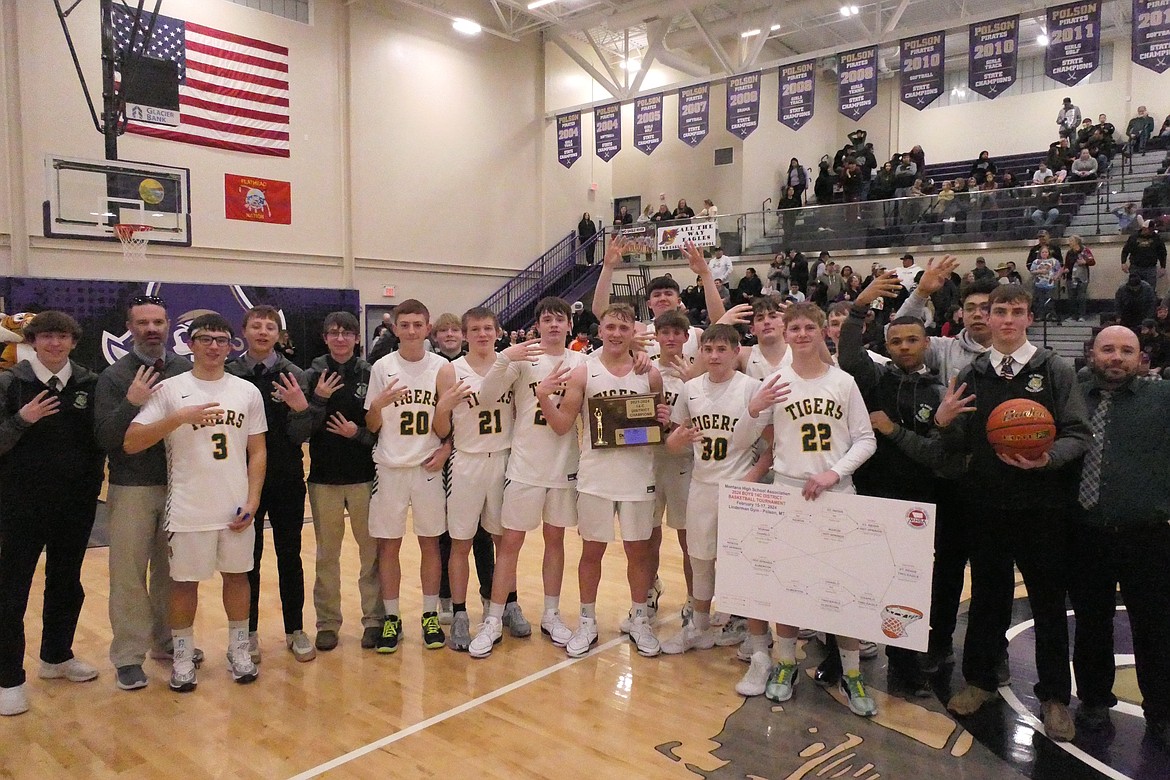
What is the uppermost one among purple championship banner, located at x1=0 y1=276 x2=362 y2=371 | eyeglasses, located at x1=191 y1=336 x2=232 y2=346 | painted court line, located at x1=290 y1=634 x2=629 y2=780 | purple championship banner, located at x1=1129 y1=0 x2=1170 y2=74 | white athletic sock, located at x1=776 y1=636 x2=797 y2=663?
purple championship banner, located at x1=1129 y1=0 x2=1170 y2=74

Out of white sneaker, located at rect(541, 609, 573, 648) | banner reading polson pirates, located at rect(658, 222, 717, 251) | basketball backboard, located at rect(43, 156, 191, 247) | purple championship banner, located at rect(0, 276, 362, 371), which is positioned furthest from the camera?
banner reading polson pirates, located at rect(658, 222, 717, 251)

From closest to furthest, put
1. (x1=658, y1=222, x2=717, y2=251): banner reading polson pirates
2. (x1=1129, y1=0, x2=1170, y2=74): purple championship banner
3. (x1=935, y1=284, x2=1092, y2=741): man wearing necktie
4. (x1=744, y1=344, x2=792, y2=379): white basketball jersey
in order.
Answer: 1. (x1=935, y1=284, x2=1092, y2=741): man wearing necktie
2. (x1=744, y1=344, x2=792, y2=379): white basketball jersey
3. (x1=1129, y1=0, x2=1170, y2=74): purple championship banner
4. (x1=658, y1=222, x2=717, y2=251): banner reading polson pirates

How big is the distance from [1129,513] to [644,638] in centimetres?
270

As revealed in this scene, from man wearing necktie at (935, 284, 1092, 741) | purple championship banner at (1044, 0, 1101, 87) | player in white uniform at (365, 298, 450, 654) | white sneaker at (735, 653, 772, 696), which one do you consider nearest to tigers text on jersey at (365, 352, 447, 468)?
player in white uniform at (365, 298, 450, 654)

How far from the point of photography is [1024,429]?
12.0 feet

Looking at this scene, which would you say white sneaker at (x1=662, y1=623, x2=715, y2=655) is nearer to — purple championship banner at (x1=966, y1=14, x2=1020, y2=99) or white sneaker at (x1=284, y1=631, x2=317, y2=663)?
white sneaker at (x1=284, y1=631, x2=317, y2=663)

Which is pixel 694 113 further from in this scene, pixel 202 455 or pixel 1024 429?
pixel 202 455

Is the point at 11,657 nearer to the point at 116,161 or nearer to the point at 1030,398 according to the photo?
the point at 1030,398

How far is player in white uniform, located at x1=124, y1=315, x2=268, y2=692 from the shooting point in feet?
13.5

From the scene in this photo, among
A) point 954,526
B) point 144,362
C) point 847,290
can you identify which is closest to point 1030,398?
point 954,526

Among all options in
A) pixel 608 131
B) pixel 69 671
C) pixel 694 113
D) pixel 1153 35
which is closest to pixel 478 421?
pixel 69 671

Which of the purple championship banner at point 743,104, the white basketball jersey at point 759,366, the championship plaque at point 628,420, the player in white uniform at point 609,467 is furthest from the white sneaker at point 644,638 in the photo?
the purple championship banner at point 743,104

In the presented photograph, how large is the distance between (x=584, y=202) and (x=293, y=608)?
19.9m

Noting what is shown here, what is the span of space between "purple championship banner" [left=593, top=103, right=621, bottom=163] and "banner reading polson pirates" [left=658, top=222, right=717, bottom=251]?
7.57ft
